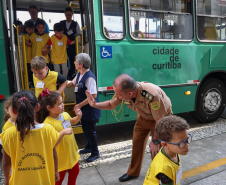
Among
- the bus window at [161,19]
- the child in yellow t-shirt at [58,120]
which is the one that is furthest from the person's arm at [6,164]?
the bus window at [161,19]

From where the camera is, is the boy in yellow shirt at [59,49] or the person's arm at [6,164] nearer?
the person's arm at [6,164]

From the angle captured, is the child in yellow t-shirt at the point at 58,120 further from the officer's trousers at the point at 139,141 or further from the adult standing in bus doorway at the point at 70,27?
the adult standing in bus doorway at the point at 70,27

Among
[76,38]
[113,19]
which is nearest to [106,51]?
[113,19]

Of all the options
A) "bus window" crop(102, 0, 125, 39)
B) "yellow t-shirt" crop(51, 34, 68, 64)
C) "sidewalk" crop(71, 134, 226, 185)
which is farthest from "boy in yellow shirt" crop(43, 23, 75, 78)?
"sidewalk" crop(71, 134, 226, 185)

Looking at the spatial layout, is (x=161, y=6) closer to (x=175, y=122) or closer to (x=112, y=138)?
(x=112, y=138)

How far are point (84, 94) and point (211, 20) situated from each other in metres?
3.47

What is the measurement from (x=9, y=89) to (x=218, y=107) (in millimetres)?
4376

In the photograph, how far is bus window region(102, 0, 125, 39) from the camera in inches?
147

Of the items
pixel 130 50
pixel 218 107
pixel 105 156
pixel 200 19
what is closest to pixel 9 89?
pixel 105 156

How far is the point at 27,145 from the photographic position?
1606mm

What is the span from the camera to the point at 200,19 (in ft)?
15.3

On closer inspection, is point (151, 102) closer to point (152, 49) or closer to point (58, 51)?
point (152, 49)

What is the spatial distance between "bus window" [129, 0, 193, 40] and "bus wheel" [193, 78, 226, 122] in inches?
47.2

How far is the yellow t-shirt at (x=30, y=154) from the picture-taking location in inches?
63.0
